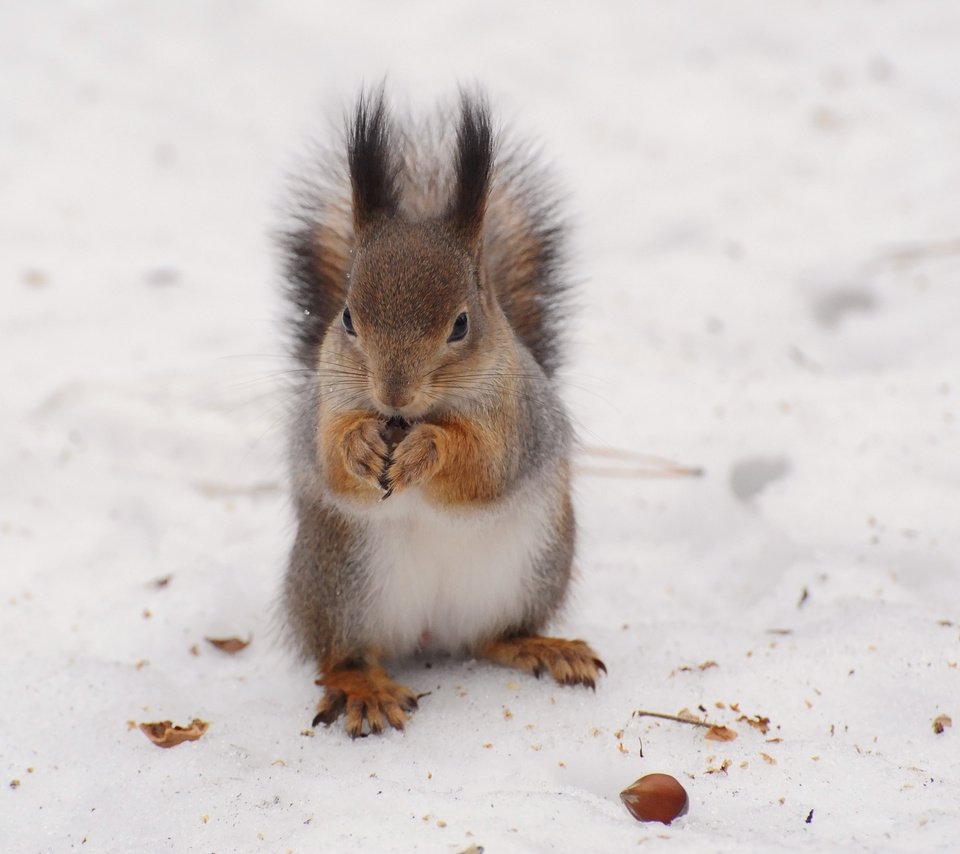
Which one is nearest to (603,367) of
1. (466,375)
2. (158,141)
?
(466,375)

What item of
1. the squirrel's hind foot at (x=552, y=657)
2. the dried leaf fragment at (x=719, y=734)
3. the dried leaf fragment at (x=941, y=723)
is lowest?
the squirrel's hind foot at (x=552, y=657)

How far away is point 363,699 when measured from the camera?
1979 mm

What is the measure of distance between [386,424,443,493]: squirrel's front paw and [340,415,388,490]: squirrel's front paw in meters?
0.02

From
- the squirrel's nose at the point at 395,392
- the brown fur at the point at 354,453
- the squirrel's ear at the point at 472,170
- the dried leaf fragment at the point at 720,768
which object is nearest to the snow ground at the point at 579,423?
the dried leaf fragment at the point at 720,768

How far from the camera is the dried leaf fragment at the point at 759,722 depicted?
187 cm

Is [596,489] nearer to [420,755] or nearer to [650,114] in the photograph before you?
[420,755]

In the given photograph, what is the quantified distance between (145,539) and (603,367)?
1276mm

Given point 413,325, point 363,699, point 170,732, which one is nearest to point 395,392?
point 413,325

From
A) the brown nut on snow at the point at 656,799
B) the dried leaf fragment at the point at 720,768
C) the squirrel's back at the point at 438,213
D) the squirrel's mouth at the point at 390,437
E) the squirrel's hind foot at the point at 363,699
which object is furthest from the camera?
the squirrel's back at the point at 438,213

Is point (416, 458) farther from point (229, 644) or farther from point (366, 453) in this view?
point (229, 644)

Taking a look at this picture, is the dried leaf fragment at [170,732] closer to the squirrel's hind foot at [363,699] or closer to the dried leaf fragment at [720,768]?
the squirrel's hind foot at [363,699]

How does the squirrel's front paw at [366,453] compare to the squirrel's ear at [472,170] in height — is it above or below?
below

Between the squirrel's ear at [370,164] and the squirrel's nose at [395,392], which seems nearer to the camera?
the squirrel's nose at [395,392]

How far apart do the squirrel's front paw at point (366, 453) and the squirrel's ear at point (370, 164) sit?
1.17 ft
